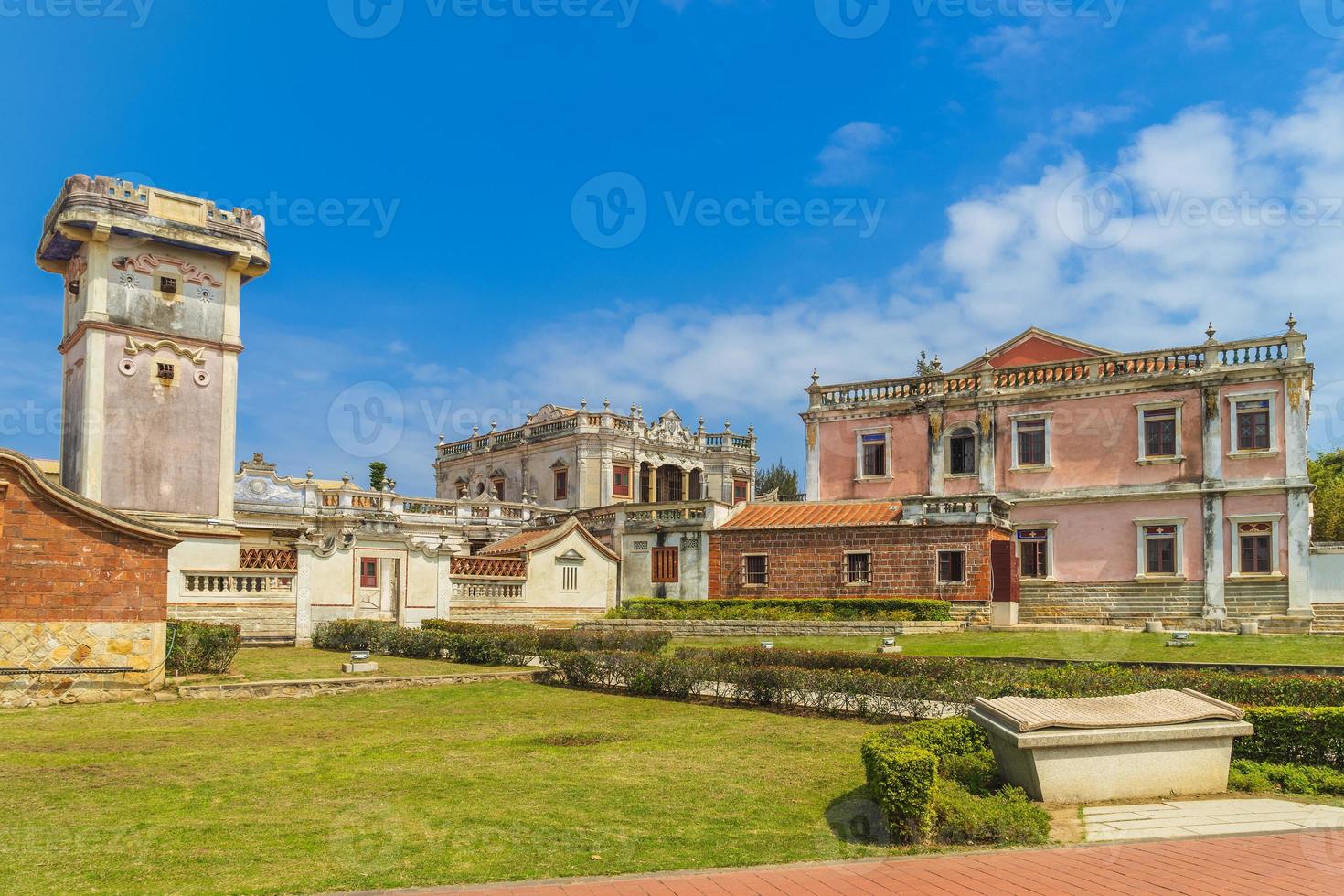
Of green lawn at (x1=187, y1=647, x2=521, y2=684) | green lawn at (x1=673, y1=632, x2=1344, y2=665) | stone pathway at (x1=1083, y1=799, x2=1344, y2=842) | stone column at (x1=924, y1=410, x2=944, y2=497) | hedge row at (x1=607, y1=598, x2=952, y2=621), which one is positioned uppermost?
stone column at (x1=924, y1=410, x2=944, y2=497)

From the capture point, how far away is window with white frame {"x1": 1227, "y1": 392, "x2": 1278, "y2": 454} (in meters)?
32.3

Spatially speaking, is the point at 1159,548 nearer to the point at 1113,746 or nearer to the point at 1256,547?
the point at 1256,547

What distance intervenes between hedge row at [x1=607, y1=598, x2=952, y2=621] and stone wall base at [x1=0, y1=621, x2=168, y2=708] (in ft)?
58.9

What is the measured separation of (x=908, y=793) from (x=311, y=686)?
11.2 m

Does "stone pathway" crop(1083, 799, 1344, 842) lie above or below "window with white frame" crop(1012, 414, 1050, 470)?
below

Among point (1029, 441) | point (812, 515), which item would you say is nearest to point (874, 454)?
point (1029, 441)

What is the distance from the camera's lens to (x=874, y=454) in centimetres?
3956

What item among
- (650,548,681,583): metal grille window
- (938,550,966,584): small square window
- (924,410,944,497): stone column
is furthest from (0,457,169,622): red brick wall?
(924,410,944,497): stone column

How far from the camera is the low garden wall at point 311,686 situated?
1568 cm

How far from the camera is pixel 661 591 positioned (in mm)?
35094

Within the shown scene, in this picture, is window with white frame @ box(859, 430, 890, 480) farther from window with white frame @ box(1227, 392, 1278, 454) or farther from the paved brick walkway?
the paved brick walkway

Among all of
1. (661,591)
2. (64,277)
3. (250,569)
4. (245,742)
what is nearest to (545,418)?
(661,591)

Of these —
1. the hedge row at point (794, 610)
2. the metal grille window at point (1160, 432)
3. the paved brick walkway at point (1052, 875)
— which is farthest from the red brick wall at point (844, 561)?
the paved brick walkway at point (1052, 875)

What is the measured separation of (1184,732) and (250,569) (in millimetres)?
20837
